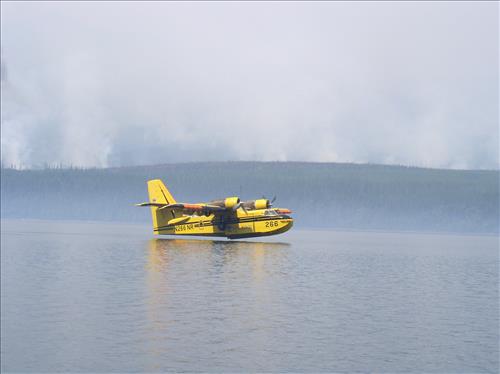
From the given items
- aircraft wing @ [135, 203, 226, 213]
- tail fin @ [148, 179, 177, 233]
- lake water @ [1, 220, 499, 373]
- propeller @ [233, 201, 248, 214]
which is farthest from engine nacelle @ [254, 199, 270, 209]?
lake water @ [1, 220, 499, 373]

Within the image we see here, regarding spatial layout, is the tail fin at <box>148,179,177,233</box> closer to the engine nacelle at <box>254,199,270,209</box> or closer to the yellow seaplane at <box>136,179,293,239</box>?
the yellow seaplane at <box>136,179,293,239</box>

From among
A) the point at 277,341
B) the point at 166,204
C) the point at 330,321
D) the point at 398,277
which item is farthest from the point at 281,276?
the point at 166,204

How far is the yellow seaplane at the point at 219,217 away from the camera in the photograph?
100375 mm

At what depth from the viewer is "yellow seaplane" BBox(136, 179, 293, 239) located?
10038 cm

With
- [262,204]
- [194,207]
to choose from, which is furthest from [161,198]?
[262,204]

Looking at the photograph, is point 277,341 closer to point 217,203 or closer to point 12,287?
point 12,287

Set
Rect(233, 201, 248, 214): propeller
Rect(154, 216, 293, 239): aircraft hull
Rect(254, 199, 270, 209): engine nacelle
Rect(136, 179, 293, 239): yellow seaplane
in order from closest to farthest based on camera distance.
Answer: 1. Rect(154, 216, 293, 239): aircraft hull
2. Rect(136, 179, 293, 239): yellow seaplane
3. Rect(254, 199, 270, 209): engine nacelle
4. Rect(233, 201, 248, 214): propeller

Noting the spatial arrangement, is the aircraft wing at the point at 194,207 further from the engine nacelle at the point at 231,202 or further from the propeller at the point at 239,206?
the propeller at the point at 239,206

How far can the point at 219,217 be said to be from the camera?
10456cm

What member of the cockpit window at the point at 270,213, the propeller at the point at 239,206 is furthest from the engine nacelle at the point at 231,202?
the cockpit window at the point at 270,213

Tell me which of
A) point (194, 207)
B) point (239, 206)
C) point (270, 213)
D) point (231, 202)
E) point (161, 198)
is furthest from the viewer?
point (161, 198)

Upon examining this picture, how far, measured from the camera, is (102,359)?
2969cm

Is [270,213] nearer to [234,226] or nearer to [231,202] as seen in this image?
[231,202]

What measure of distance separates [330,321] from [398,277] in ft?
117
